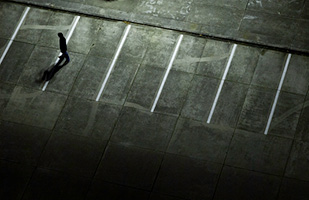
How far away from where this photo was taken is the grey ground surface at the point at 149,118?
1483cm

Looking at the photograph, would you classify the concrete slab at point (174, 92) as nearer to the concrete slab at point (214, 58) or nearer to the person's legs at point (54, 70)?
the concrete slab at point (214, 58)

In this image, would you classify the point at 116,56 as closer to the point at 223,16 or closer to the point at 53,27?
the point at 53,27

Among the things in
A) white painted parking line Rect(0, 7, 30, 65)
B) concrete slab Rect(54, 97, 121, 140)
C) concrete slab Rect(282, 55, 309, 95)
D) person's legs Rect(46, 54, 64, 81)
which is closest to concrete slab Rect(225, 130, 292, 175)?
concrete slab Rect(282, 55, 309, 95)

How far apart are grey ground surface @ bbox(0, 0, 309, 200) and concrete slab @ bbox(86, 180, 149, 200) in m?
0.03

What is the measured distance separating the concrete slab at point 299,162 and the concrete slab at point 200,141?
6.77 ft

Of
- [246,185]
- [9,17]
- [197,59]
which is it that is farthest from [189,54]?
[9,17]

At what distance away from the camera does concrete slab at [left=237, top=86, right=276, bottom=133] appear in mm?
15562

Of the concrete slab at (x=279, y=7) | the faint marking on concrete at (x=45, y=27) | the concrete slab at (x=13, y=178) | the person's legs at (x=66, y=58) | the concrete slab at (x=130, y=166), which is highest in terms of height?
the concrete slab at (x=279, y=7)

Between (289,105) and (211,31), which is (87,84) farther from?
(289,105)

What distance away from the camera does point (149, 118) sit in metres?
16.2

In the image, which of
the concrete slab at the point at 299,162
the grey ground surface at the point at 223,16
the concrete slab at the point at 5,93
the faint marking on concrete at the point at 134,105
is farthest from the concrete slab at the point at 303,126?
the concrete slab at the point at 5,93

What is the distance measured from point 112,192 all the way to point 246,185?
4.25 metres

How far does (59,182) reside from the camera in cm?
1526

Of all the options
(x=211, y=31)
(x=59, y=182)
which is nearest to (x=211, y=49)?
(x=211, y=31)
